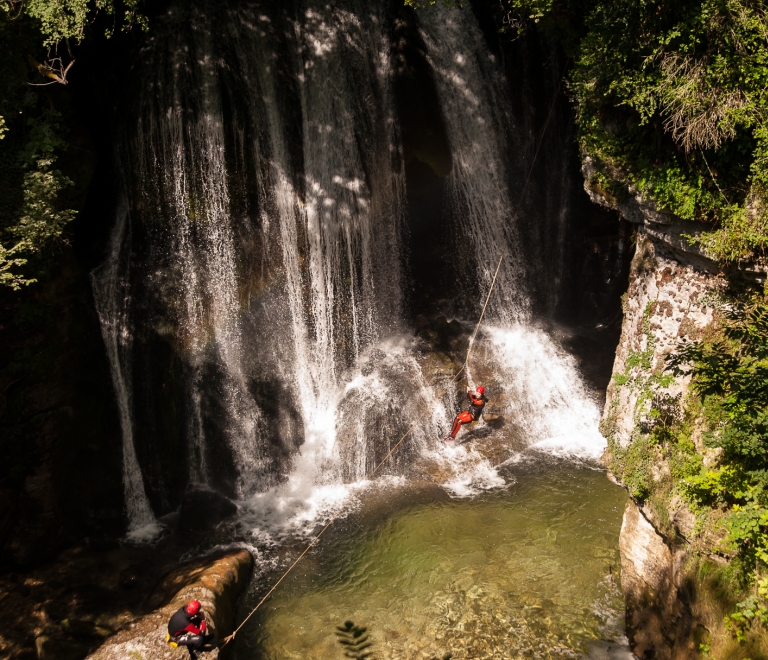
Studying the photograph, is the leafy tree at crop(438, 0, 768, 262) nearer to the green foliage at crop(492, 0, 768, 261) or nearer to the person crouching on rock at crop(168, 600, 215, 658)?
the green foliage at crop(492, 0, 768, 261)

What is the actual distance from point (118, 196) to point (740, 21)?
10628mm

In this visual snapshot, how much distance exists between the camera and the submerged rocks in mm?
7105

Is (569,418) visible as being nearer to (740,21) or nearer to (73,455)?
(740,21)

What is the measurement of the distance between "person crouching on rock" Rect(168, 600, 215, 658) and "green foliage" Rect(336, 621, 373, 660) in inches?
72.2

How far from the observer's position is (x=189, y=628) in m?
6.75

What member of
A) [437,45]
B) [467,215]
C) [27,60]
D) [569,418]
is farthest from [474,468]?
[27,60]

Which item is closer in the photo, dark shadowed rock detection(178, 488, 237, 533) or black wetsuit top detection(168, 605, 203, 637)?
black wetsuit top detection(168, 605, 203, 637)

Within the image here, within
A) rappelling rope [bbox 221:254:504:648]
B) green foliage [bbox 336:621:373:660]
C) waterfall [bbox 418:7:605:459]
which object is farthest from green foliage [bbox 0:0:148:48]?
green foliage [bbox 336:621:373:660]

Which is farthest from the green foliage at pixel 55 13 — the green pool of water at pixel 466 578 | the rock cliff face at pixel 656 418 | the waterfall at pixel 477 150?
the green pool of water at pixel 466 578

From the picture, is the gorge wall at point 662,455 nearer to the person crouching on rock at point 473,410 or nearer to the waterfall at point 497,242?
the person crouching on rock at point 473,410

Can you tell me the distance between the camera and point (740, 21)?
5.55 metres

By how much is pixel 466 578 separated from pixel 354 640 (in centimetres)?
184

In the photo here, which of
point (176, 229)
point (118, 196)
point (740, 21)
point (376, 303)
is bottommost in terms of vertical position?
point (376, 303)

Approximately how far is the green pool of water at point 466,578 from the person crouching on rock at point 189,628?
0.99 metres
